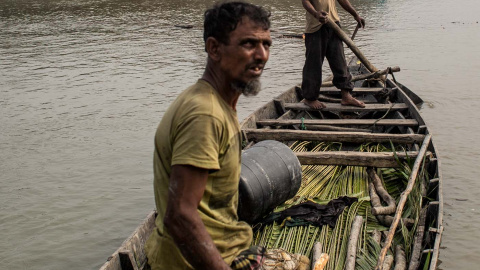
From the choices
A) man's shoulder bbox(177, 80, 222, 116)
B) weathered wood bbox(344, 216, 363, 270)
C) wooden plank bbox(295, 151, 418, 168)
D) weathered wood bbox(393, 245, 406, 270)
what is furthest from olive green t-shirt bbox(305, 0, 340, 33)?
man's shoulder bbox(177, 80, 222, 116)

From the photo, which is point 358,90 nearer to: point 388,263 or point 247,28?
point 388,263

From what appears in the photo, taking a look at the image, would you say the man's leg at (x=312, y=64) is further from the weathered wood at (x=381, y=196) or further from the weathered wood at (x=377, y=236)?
the weathered wood at (x=377, y=236)

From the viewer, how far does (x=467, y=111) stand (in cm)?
1011

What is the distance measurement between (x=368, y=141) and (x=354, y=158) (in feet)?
2.87

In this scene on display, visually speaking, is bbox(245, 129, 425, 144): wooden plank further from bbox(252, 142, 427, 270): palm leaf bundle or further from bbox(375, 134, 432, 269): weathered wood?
bbox(252, 142, 427, 270): palm leaf bundle

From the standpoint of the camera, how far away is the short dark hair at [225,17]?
195 cm

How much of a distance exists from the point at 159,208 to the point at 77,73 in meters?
11.9

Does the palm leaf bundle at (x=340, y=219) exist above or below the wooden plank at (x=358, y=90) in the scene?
above

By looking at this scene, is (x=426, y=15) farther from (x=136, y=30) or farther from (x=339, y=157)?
(x=339, y=157)

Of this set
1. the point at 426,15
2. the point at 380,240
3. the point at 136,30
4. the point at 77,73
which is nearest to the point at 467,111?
the point at 380,240

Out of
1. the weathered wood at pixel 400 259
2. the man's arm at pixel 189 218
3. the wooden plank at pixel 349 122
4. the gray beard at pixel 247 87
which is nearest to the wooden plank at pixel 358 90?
the wooden plank at pixel 349 122

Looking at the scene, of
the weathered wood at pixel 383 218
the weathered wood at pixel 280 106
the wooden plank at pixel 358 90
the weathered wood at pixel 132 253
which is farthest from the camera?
the wooden plank at pixel 358 90

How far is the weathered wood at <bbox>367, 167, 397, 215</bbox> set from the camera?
4.30m

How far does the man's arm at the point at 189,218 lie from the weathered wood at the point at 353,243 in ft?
6.48
